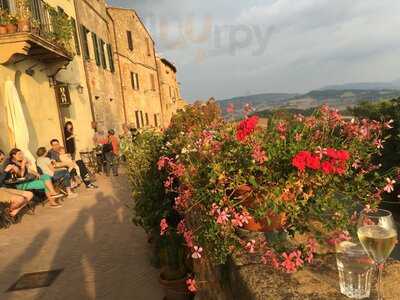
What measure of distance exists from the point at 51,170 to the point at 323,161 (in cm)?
775

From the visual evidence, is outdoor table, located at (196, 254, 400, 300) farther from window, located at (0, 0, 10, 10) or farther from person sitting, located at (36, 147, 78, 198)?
window, located at (0, 0, 10, 10)

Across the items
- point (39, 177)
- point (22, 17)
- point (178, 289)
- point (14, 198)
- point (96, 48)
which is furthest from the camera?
point (96, 48)

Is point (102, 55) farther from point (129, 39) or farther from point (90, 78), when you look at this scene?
point (129, 39)

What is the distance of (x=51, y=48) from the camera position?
10250 mm

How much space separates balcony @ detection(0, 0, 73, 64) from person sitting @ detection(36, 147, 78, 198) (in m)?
2.47

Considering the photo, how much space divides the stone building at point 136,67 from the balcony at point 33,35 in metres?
9.89

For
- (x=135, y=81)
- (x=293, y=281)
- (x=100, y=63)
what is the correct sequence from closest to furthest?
(x=293, y=281) → (x=100, y=63) → (x=135, y=81)

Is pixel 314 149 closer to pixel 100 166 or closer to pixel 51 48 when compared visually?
pixel 51 48

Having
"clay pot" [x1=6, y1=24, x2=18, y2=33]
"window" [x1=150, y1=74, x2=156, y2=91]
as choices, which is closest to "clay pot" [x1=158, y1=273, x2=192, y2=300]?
"clay pot" [x1=6, y1=24, x2=18, y2=33]

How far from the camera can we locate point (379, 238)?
1.28 metres

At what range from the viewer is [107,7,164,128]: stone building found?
888 inches

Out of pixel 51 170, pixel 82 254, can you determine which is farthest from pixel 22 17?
pixel 82 254

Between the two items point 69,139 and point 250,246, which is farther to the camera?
point 69,139

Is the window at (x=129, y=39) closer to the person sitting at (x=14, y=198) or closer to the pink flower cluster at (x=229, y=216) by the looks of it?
the person sitting at (x=14, y=198)
